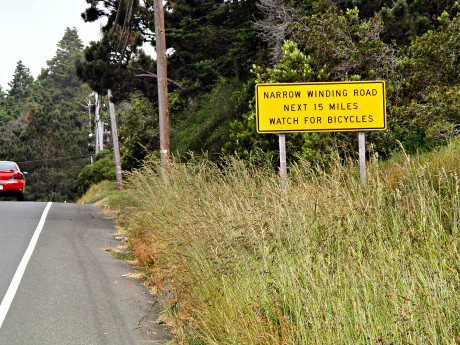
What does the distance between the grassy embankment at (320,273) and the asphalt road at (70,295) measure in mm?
512

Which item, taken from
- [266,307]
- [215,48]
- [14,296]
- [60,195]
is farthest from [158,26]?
[60,195]

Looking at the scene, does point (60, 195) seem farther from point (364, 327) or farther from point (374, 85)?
point (364, 327)

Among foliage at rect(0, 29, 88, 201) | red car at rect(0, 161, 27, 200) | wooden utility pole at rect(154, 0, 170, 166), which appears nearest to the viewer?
wooden utility pole at rect(154, 0, 170, 166)

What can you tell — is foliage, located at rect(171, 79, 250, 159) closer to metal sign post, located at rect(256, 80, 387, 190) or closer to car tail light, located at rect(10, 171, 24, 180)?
car tail light, located at rect(10, 171, 24, 180)

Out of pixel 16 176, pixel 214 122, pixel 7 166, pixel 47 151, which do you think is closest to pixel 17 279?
pixel 214 122

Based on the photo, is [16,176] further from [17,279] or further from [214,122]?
[17,279]

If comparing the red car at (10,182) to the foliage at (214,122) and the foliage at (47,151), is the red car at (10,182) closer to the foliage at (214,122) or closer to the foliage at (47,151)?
the foliage at (214,122)

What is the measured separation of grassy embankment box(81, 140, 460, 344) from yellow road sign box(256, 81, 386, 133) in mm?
1606

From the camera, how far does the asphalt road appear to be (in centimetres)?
577

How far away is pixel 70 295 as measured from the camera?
7.26 meters

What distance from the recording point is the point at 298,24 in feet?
45.8

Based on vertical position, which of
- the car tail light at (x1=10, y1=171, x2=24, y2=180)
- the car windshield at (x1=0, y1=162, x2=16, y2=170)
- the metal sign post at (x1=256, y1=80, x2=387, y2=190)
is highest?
the metal sign post at (x1=256, y1=80, x2=387, y2=190)

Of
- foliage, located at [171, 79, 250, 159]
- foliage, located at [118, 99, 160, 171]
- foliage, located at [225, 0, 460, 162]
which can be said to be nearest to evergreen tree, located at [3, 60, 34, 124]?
foliage, located at [118, 99, 160, 171]

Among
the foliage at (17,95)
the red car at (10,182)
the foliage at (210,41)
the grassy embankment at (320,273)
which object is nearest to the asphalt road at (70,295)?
the grassy embankment at (320,273)
